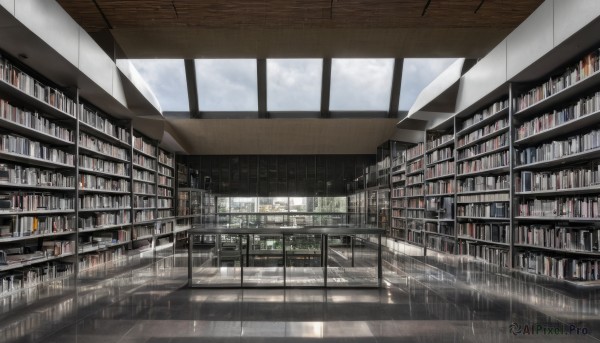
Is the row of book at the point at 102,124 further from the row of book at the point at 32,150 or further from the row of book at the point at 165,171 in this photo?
the row of book at the point at 165,171

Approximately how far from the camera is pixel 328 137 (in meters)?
14.2

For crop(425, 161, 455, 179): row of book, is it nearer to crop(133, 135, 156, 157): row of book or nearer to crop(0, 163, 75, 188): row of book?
crop(133, 135, 156, 157): row of book

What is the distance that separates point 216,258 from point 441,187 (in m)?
5.58

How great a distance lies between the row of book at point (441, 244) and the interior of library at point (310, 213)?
2.2 inches

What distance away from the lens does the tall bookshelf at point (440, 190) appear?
9.27 m

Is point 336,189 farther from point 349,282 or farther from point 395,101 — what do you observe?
point 349,282

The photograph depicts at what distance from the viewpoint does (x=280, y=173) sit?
15.7 metres

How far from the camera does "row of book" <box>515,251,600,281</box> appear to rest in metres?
5.49

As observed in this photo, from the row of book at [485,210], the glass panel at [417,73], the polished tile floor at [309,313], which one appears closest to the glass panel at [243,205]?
the glass panel at [417,73]

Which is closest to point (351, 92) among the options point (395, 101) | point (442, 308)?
point (395, 101)

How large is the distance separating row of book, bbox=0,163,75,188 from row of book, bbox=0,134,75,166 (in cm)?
19

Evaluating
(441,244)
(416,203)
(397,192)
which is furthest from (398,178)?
(441,244)

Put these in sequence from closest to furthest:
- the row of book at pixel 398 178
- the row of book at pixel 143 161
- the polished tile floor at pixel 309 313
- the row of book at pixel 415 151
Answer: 1. the polished tile floor at pixel 309 313
2. the row of book at pixel 143 161
3. the row of book at pixel 415 151
4. the row of book at pixel 398 178

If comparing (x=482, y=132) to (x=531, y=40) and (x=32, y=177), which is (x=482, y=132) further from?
(x=32, y=177)
